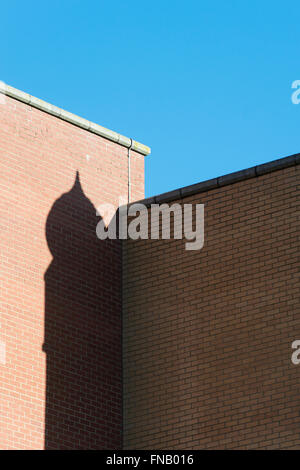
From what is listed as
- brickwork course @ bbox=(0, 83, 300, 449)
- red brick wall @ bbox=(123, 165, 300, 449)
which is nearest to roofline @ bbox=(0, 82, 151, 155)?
brickwork course @ bbox=(0, 83, 300, 449)

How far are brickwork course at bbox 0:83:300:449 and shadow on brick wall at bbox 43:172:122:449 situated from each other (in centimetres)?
2

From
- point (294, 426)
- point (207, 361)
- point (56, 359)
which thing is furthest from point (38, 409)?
point (294, 426)

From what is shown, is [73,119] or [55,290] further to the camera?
[73,119]

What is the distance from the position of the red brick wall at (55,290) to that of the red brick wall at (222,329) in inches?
24.2

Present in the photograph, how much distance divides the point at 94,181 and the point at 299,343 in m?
5.31

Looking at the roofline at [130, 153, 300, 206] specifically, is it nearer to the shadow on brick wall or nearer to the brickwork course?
the brickwork course

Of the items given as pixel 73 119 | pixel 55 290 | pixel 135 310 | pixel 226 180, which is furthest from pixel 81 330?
pixel 73 119

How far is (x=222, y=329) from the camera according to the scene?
20797mm

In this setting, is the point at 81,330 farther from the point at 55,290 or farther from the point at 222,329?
the point at 222,329

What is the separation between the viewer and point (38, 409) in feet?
66.8

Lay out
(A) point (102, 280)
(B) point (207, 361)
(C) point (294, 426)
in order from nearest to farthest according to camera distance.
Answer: (C) point (294, 426), (B) point (207, 361), (A) point (102, 280)

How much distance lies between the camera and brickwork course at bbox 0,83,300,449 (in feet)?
66.0

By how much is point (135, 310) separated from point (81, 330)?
117 cm
